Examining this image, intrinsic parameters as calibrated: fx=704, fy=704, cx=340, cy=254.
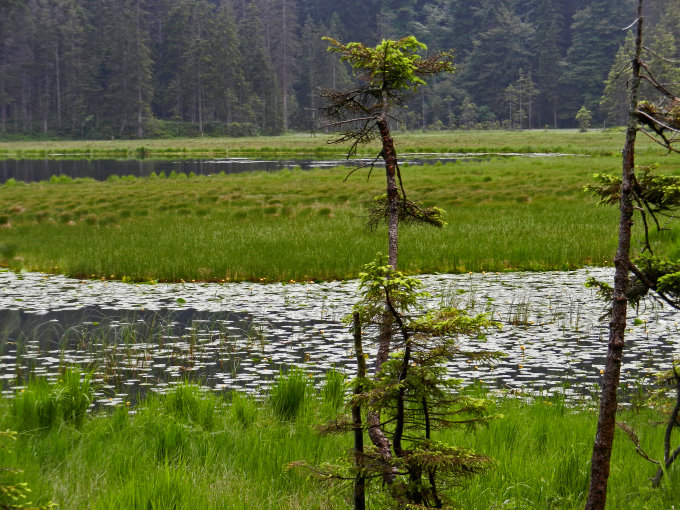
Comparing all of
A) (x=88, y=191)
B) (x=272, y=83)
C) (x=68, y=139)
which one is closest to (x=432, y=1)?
(x=272, y=83)

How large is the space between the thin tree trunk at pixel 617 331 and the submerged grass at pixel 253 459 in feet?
2.98

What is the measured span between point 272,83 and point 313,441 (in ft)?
420

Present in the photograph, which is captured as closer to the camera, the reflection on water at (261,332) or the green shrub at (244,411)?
the green shrub at (244,411)

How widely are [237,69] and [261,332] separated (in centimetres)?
12210

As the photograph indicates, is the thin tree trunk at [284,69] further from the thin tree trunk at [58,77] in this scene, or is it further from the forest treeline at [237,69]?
the thin tree trunk at [58,77]

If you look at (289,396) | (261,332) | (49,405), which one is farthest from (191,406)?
(261,332)

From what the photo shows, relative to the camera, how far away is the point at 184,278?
1778 cm

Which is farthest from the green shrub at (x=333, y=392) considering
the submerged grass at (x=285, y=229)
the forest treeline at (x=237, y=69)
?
the forest treeline at (x=237, y=69)

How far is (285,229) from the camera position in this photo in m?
23.2

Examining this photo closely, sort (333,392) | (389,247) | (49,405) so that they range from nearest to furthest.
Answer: (389,247), (49,405), (333,392)

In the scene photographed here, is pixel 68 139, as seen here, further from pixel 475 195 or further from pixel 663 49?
pixel 475 195

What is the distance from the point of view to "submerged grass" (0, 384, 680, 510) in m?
4.80

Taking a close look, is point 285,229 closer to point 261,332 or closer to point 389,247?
point 261,332

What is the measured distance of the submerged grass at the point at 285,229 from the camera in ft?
60.8
